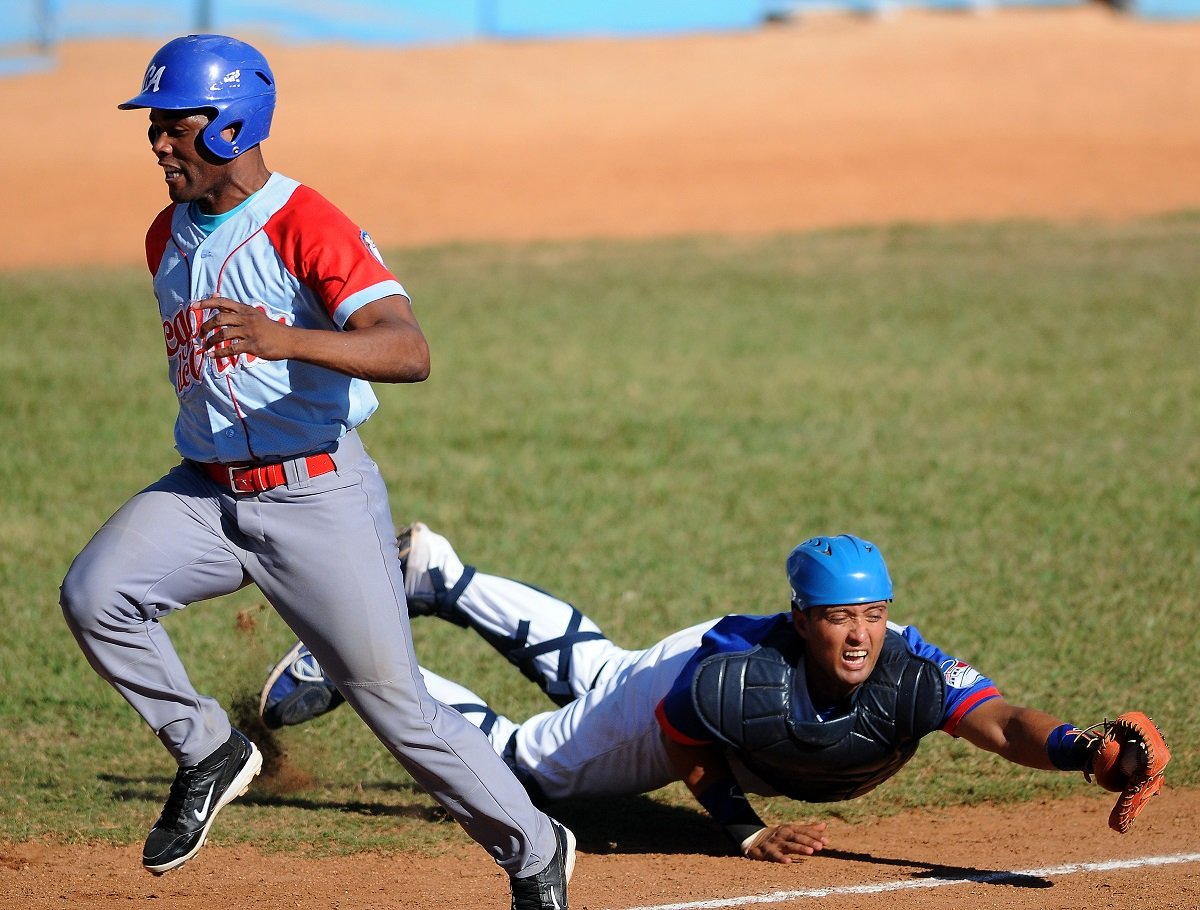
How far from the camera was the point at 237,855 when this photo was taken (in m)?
5.00

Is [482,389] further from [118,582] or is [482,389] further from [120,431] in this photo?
[118,582]

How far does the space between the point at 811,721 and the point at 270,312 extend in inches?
75.6

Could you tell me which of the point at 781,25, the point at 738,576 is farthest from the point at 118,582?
the point at 781,25

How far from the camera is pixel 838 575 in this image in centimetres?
439

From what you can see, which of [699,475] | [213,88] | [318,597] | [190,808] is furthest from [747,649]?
[699,475]

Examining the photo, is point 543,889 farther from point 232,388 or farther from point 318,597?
Result: point 232,388

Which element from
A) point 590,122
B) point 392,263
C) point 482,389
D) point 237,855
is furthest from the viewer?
point 590,122

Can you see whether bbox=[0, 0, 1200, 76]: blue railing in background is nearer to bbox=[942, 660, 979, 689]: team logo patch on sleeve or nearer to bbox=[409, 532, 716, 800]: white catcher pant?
bbox=[409, 532, 716, 800]: white catcher pant

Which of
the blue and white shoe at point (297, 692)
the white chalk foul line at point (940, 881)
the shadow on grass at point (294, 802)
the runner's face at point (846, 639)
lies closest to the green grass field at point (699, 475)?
the shadow on grass at point (294, 802)

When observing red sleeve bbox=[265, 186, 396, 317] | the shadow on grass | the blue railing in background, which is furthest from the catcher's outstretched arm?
the blue railing in background

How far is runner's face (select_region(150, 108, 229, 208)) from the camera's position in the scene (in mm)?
4043

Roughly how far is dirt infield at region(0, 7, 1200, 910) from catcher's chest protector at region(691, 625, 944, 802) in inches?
15.7

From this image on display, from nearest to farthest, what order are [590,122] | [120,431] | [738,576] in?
[738,576] → [120,431] → [590,122]

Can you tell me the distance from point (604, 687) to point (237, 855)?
129cm
